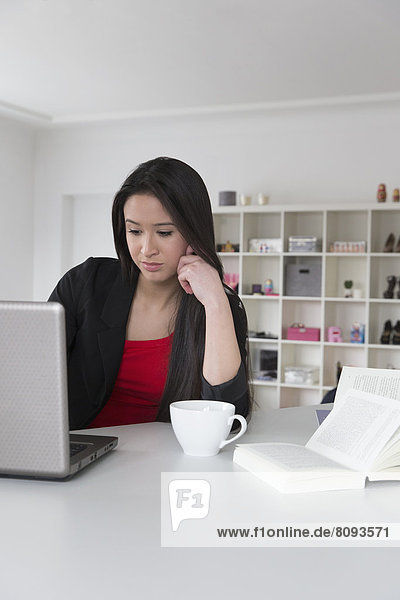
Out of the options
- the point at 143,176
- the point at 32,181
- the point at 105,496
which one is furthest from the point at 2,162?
the point at 105,496

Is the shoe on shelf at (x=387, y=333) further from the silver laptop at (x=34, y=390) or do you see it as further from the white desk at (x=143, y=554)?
the silver laptop at (x=34, y=390)

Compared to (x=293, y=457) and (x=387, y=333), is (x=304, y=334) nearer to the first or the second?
(x=387, y=333)

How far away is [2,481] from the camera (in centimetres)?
105

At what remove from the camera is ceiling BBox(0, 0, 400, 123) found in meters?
3.59

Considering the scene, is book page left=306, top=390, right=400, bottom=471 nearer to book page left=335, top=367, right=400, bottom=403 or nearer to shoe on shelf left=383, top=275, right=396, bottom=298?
book page left=335, top=367, right=400, bottom=403

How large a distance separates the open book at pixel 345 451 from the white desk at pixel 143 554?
2 cm

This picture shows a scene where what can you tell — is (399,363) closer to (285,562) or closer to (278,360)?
(278,360)

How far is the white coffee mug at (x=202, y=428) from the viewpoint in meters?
1.18

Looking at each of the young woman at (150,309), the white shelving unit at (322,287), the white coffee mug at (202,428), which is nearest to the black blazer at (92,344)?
the young woman at (150,309)

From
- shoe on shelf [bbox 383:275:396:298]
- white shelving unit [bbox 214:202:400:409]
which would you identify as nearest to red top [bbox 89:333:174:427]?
white shelving unit [bbox 214:202:400:409]

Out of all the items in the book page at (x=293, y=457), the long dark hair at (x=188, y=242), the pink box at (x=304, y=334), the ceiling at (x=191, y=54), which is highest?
the ceiling at (x=191, y=54)

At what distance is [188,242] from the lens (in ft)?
5.39

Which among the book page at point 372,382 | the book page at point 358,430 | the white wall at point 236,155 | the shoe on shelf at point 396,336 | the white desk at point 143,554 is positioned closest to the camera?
the white desk at point 143,554

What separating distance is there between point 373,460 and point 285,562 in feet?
1.21
